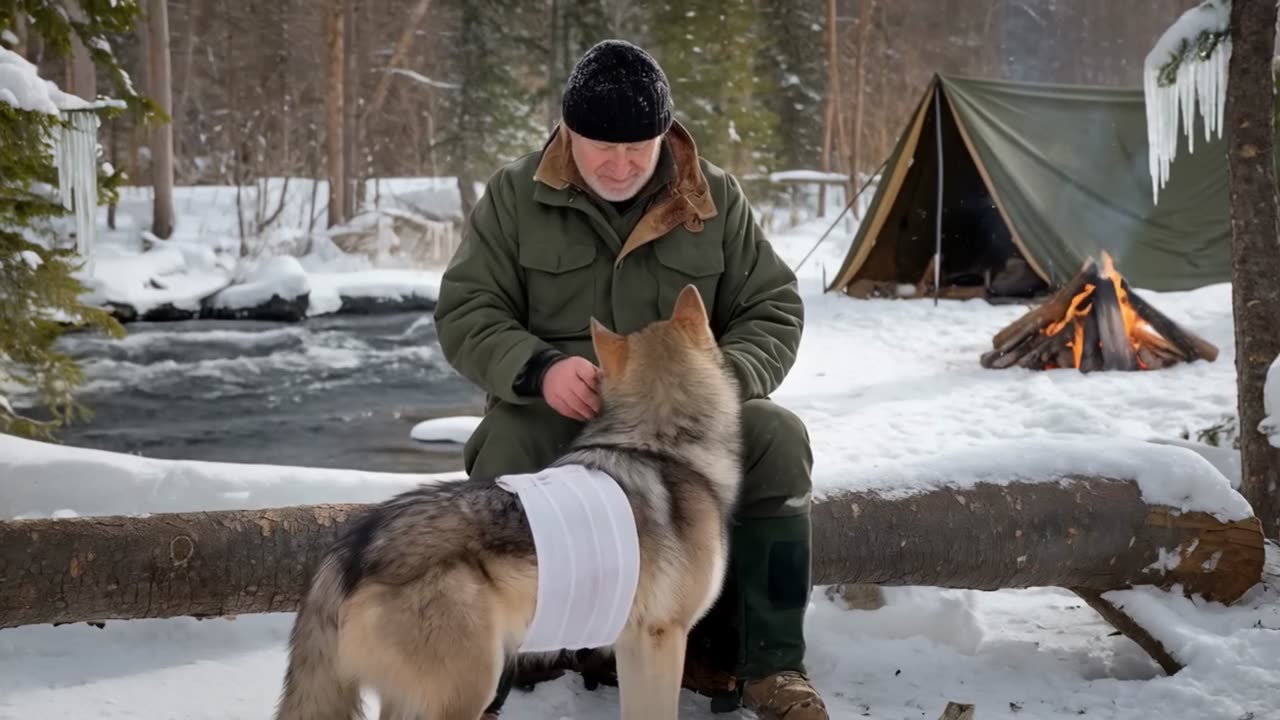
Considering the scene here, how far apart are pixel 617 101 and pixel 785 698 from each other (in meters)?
1.52

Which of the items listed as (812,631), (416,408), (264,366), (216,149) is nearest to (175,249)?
(216,149)

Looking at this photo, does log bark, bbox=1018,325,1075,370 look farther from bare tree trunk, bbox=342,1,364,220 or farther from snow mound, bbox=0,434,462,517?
bare tree trunk, bbox=342,1,364,220

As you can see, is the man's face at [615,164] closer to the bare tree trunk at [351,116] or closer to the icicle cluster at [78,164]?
the icicle cluster at [78,164]

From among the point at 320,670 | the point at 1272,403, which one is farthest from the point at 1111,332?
the point at 320,670

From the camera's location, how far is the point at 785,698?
2.60m

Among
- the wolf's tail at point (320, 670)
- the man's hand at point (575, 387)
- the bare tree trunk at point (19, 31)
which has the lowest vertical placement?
the wolf's tail at point (320, 670)

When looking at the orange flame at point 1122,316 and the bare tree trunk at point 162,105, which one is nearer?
the orange flame at point 1122,316

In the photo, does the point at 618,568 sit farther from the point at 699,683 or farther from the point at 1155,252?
the point at 1155,252

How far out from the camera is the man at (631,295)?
8.59 feet

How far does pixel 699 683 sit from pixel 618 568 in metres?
1.00

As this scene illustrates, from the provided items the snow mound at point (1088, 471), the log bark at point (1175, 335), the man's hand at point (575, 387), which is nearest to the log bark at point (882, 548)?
the snow mound at point (1088, 471)

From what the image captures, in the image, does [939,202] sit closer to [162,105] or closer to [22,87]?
[22,87]

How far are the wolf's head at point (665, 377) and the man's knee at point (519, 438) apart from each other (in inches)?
12.0

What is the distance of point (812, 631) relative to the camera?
3.42 metres
